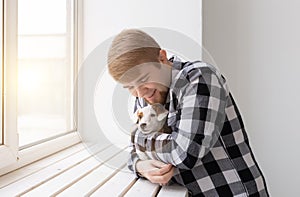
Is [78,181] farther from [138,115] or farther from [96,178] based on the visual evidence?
[138,115]

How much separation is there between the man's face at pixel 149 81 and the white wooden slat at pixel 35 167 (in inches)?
13.9

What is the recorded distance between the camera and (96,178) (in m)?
0.88

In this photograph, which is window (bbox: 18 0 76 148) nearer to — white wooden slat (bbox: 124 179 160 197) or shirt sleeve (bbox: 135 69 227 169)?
white wooden slat (bbox: 124 179 160 197)

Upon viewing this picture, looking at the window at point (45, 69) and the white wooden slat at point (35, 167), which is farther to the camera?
the window at point (45, 69)

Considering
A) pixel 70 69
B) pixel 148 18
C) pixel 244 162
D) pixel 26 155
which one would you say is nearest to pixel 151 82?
pixel 244 162

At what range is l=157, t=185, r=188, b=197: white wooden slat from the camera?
2.54ft

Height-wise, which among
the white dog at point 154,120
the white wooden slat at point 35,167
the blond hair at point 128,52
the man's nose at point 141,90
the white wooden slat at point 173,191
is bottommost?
the white wooden slat at point 35,167

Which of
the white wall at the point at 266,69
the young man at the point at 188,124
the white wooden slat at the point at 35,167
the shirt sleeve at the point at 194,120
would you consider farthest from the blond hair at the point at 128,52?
the white wall at the point at 266,69

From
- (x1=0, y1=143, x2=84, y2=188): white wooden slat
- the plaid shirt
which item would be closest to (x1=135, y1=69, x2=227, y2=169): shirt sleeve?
the plaid shirt

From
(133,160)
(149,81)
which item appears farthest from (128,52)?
(133,160)

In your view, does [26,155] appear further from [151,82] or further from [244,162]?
[244,162]

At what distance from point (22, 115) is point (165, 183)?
0.50 metres

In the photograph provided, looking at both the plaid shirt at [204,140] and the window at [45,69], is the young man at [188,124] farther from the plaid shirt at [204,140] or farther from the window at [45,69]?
the window at [45,69]

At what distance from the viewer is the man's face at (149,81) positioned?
74cm
